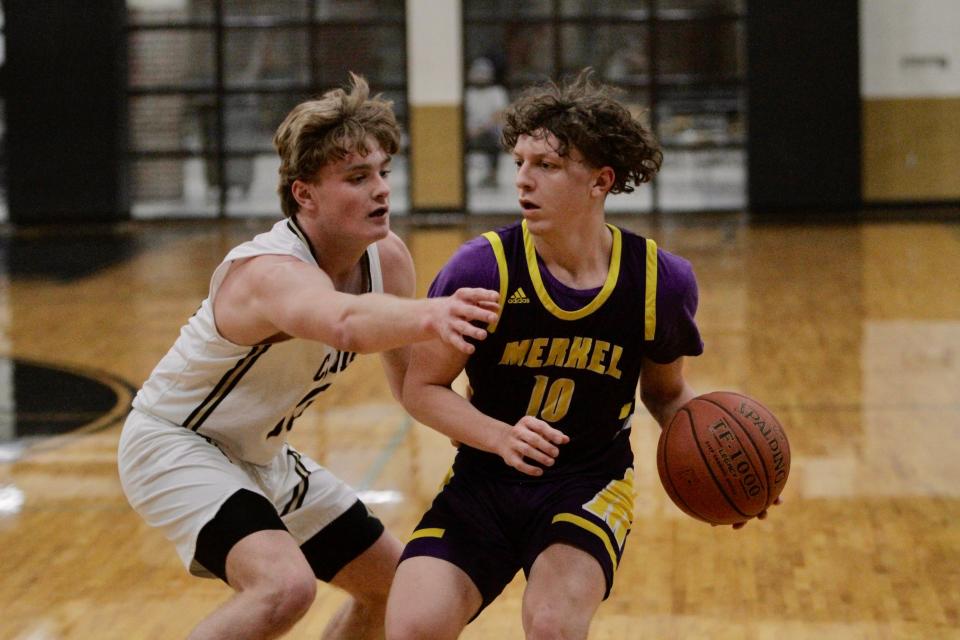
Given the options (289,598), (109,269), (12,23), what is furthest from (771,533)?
(12,23)

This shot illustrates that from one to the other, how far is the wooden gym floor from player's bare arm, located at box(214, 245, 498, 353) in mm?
1588

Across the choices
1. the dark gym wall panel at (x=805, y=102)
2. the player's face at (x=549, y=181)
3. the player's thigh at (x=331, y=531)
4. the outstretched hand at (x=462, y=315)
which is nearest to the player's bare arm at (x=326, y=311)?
the outstretched hand at (x=462, y=315)

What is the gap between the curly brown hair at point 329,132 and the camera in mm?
3262

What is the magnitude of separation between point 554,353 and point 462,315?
0.60 m

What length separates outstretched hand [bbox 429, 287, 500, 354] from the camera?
2705 mm

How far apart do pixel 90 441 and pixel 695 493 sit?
4.22 metres

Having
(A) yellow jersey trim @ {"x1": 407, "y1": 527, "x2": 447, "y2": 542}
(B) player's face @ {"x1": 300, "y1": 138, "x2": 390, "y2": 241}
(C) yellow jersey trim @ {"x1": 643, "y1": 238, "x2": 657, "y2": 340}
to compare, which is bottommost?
(A) yellow jersey trim @ {"x1": 407, "y1": 527, "x2": 447, "y2": 542}

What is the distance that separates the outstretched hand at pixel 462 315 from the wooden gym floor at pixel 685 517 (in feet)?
6.20

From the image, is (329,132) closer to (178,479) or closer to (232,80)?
(178,479)

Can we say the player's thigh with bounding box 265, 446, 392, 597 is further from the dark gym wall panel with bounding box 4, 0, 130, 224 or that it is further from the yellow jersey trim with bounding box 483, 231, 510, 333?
the dark gym wall panel with bounding box 4, 0, 130, 224

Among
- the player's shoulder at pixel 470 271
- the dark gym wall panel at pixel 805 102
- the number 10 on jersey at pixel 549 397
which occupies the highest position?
the dark gym wall panel at pixel 805 102

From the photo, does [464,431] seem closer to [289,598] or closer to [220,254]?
[289,598]

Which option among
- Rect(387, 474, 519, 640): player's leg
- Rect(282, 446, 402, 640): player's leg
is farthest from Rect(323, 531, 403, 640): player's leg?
Rect(387, 474, 519, 640): player's leg

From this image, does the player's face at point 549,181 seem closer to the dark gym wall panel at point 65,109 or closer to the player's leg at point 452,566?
the player's leg at point 452,566
